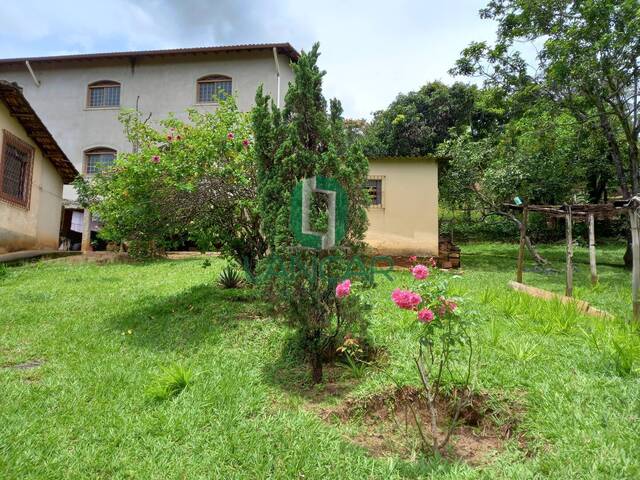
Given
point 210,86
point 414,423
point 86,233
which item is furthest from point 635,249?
point 86,233

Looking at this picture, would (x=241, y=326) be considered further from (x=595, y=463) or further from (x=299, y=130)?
(x=595, y=463)

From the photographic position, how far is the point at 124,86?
17.5 metres

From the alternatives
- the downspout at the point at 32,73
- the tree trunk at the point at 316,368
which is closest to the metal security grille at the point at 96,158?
the downspout at the point at 32,73

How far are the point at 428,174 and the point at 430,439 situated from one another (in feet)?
31.8

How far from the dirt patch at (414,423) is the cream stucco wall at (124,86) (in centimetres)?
1486

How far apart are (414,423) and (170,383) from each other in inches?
83.4

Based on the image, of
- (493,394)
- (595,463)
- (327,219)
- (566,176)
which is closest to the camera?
(595,463)

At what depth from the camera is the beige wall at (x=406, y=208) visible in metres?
12.1

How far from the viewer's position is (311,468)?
2877 millimetres

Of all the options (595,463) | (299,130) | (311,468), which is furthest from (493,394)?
(299,130)

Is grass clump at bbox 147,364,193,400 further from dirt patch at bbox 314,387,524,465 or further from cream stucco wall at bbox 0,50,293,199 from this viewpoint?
cream stucco wall at bbox 0,50,293,199

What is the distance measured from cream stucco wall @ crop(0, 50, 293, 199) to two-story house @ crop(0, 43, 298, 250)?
35mm

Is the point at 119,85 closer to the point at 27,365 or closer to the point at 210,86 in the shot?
the point at 210,86

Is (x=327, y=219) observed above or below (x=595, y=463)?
above
